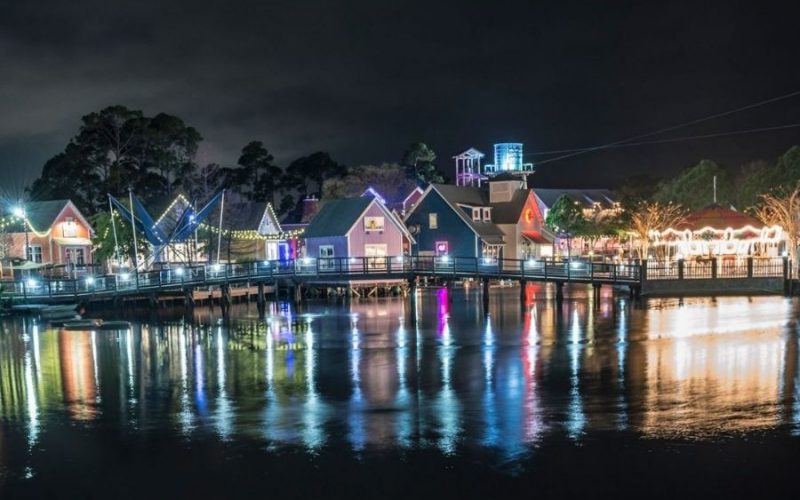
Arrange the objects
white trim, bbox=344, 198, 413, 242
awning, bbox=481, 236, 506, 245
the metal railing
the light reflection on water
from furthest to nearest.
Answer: awning, bbox=481, 236, 506, 245 < white trim, bbox=344, 198, 413, 242 < the metal railing < the light reflection on water

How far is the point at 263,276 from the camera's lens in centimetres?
4953

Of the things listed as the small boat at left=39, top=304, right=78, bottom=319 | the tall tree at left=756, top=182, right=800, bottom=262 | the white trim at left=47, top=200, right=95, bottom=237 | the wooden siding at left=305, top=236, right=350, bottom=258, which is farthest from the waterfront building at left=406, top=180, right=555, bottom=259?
the small boat at left=39, top=304, right=78, bottom=319

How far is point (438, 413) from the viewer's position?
63.9 feet

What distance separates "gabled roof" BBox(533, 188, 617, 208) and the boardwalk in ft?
168

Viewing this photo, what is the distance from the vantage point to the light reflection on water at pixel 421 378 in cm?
1814

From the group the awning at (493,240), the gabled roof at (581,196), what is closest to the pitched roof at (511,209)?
the awning at (493,240)

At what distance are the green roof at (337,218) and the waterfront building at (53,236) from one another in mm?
19692

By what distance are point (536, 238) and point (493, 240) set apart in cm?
707

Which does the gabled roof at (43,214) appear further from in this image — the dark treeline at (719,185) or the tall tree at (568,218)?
the dark treeline at (719,185)

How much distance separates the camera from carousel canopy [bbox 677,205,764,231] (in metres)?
51.5

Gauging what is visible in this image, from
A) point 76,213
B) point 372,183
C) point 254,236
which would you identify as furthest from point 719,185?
point 76,213

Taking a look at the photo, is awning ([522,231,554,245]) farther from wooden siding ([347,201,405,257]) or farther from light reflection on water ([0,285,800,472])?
light reflection on water ([0,285,800,472])

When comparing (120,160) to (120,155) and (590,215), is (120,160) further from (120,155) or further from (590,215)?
(590,215)

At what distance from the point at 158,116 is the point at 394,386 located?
66482 millimetres
